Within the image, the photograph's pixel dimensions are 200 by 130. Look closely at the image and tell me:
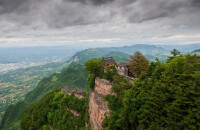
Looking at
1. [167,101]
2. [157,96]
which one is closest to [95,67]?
[157,96]

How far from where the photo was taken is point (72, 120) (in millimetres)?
39219

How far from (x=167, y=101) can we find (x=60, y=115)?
39727 millimetres

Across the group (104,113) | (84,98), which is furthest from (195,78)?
(84,98)

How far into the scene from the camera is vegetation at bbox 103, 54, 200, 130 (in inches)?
503

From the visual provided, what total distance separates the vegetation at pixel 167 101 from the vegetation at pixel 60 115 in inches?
712

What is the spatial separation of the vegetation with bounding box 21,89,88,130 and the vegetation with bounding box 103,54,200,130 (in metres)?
18.1

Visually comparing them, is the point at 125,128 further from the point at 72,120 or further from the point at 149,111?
the point at 72,120

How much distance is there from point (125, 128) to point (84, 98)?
2191cm

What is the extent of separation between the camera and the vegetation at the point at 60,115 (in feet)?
123

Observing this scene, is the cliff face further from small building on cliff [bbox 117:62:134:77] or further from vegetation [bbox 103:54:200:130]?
small building on cliff [bbox 117:62:134:77]

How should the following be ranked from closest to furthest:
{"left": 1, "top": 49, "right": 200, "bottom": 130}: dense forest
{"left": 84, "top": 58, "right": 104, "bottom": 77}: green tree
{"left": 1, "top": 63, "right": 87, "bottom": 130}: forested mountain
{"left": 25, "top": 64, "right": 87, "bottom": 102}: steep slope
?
{"left": 1, "top": 49, "right": 200, "bottom": 130}: dense forest
{"left": 84, "top": 58, "right": 104, "bottom": 77}: green tree
{"left": 1, "top": 63, "right": 87, "bottom": 130}: forested mountain
{"left": 25, "top": 64, "right": 87, "bottom": 102}: steep slope

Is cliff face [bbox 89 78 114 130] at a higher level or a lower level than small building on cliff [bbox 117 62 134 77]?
lower

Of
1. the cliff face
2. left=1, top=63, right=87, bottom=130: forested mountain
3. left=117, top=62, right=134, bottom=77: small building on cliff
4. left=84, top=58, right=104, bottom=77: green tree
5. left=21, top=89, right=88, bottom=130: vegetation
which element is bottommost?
left=1, top=63, right=87, bottom=130: forested mountain

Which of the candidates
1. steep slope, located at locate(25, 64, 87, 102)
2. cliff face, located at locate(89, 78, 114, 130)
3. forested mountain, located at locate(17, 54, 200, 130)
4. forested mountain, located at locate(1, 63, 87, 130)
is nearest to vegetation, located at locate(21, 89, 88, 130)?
cliff face, located at locate(89, 78, 114, 130)
